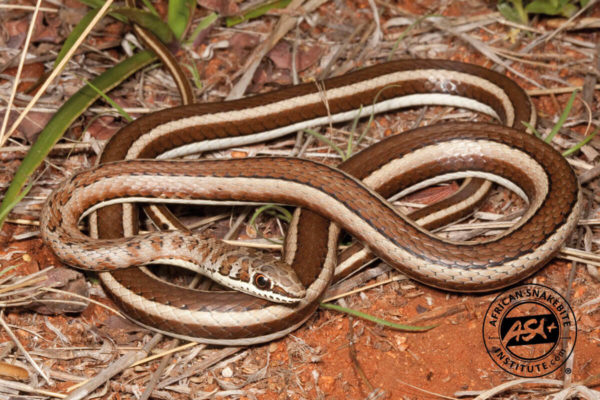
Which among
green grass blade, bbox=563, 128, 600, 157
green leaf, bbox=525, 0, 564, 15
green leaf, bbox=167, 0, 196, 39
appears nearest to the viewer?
green grass blade, bbox=563, 128, 600, 157

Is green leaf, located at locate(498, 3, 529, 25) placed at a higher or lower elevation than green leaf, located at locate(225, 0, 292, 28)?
lower

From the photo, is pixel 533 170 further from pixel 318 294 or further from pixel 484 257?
pixel 318 294

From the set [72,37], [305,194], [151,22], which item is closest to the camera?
[305,194]

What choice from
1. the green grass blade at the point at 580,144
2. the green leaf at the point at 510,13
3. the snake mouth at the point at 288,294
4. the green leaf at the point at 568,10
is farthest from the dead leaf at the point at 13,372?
the green leaf at the point at 568,10

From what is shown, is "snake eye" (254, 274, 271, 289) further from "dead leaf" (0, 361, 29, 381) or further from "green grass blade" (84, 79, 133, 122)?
"green grass blade" (84, 79, 133, 122)

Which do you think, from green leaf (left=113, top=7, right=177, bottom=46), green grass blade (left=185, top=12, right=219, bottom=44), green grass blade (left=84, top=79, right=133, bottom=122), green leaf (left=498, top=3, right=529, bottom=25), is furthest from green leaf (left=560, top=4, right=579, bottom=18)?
green grass blade (left=84, top=79, right=133, bottom=122)

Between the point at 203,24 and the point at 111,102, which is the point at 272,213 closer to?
the point at 111,102

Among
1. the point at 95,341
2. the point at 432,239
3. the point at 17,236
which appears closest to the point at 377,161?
the point at 432,239

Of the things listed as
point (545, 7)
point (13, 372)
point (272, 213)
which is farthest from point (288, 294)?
point (545, 7)
